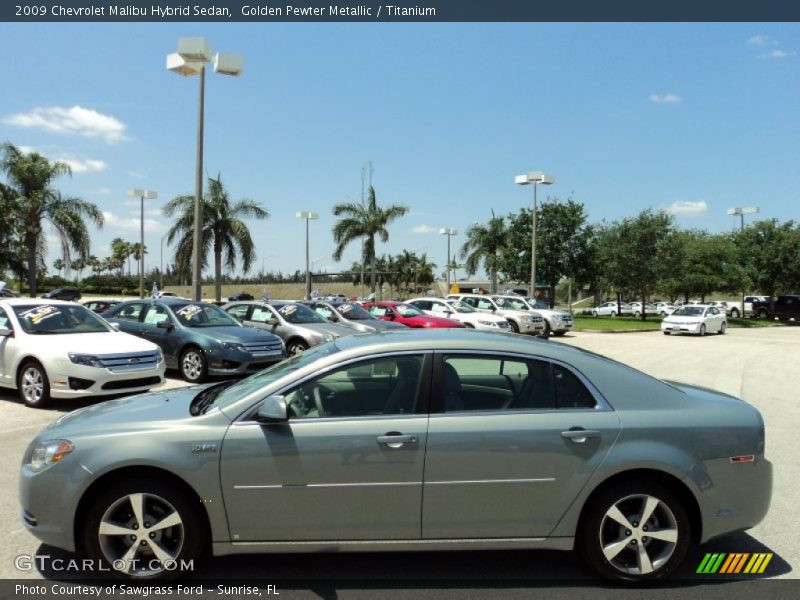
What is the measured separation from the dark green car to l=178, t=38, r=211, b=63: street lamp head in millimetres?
8126

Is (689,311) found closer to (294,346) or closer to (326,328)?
(326,328)

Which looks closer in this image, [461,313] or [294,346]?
[294,346]

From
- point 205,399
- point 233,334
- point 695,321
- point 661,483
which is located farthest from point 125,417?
point 695,321

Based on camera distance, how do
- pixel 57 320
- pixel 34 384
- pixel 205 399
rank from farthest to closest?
pixel 57 320, pixel 34 384, pixel 205 399

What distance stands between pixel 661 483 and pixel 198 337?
9.38 meters

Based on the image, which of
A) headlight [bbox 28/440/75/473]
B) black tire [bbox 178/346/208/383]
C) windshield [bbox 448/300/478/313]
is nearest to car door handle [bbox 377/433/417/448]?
headlight [bbox 28/440/75/473]

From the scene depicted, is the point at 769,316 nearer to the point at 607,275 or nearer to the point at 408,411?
the point at 607,275

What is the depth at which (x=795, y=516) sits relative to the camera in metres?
4.78

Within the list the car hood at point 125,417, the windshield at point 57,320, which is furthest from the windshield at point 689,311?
the car hood at point 125,417

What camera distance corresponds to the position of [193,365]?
37.3ft

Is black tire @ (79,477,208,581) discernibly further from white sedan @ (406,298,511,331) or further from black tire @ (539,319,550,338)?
black tire @ (539,319,550,338)

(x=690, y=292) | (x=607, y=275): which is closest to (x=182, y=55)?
(x=607, y=275)

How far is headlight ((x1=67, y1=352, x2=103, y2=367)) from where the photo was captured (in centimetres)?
854

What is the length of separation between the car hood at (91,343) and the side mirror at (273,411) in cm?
625
